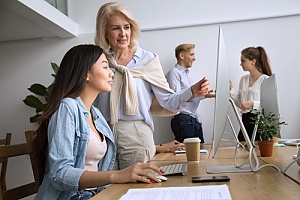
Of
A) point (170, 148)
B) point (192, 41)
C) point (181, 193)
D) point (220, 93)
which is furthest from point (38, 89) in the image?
point (181, 193)

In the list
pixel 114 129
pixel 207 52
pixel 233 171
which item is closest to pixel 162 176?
pixel 233 171

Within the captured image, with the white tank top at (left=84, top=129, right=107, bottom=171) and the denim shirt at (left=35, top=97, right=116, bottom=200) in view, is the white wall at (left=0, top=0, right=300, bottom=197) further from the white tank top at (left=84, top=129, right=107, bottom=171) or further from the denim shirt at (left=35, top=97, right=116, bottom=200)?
the denim shirt at (left=35, top=97, right=116, bottom=200)

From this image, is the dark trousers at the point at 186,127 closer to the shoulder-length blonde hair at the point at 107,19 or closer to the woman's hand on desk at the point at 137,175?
the shoulder-length blonde hair at the point at 107,19

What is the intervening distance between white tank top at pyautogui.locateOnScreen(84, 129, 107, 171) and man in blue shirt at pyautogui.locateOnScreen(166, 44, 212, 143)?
7.78ft

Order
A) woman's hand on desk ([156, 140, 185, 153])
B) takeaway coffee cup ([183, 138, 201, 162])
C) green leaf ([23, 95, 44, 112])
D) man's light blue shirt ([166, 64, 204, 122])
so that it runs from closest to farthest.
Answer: takeaway coffee cup ([183, 138, 201, 162]) → woman's hand on desk ([156, 140, 185, 153]) → man's light blue shirt ([166, 64, 204, 122]) → green leaf ([23, 95, 44, 112])

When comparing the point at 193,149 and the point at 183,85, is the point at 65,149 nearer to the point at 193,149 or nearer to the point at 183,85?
the point at 193,149

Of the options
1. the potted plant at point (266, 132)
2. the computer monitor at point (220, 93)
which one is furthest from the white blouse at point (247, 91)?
the computer monitor at point (220, 93)

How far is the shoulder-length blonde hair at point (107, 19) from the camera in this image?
2.06m

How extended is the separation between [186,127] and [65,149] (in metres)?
2.77

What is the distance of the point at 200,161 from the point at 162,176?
0.46 meters

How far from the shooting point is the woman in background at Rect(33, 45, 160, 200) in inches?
46.9

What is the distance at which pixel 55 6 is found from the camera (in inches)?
166

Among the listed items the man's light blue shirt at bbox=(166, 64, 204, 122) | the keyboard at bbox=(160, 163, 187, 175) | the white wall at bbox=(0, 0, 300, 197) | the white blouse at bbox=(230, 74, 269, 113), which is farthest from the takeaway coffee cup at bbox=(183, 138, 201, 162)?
the white wall at bbox=(0, 0, 300, 197)

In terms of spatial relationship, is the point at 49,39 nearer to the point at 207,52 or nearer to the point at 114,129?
the point at 207,52
